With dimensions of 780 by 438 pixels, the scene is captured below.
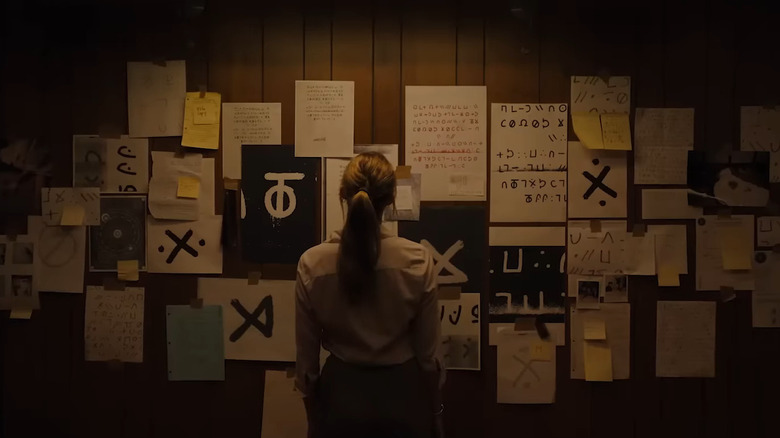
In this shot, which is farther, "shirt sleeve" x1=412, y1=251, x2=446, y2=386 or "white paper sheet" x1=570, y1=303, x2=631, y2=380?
"white paper sheet" x1=570, y1=303, x2=631, y2=380

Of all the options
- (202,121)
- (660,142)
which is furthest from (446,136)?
(202,121)

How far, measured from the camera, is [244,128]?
209 centimetres

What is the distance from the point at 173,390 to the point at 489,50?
1634 millimetres

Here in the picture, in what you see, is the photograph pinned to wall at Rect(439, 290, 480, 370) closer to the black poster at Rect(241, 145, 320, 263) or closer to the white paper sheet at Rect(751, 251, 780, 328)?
the black poster at Rect(241, 145, 320, 263)

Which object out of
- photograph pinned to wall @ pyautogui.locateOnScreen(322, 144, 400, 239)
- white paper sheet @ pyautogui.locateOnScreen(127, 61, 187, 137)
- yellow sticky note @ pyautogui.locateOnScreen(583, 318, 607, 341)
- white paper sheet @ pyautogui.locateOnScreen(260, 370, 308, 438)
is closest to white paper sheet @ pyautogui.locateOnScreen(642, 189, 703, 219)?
yellow sticky note @ pyautogui.locateOnScreen(583, 318, 607, 341)

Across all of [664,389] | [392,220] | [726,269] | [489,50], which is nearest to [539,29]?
[489,50]

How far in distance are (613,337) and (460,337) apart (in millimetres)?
530

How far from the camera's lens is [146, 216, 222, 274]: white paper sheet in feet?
6.91

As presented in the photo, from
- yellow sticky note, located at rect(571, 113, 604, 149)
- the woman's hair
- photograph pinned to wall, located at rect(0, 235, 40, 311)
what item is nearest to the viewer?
the woman's hair

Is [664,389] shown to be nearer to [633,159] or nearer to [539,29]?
[633,159]

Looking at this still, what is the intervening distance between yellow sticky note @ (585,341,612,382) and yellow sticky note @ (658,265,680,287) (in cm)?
29

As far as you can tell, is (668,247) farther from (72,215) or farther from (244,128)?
(72,215)

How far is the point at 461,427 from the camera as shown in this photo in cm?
206

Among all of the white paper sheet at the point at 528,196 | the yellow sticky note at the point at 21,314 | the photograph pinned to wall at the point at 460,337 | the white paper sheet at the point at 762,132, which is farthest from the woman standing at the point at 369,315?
the white paper sheet at the point at 762,132
